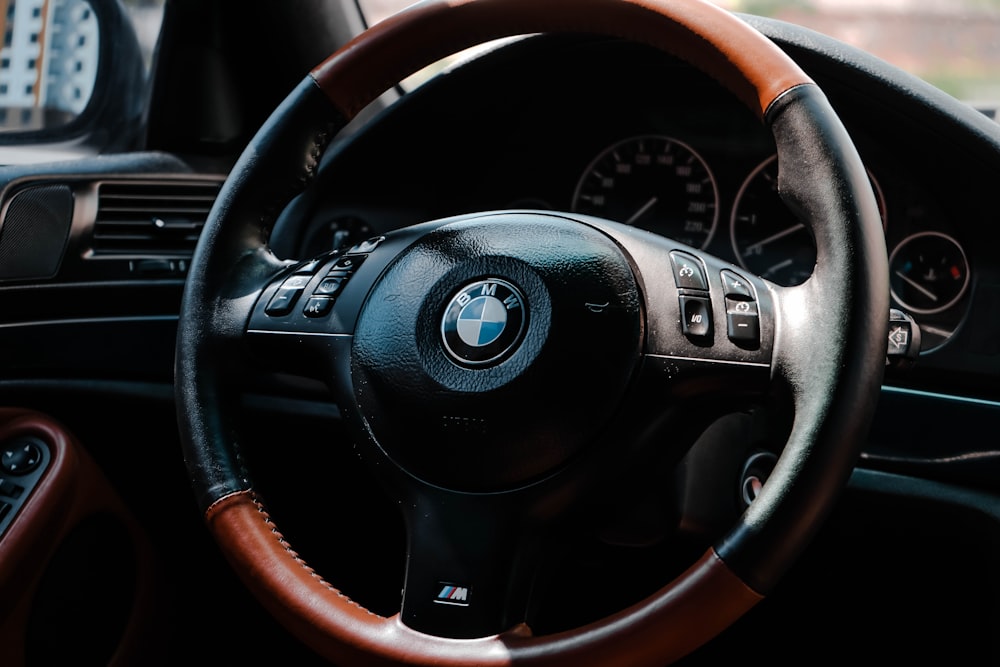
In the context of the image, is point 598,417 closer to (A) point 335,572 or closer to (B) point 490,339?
(B) point 490,339

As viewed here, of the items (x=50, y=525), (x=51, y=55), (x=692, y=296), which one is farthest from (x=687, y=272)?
(x=51, y=55)

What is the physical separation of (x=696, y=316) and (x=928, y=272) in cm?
55

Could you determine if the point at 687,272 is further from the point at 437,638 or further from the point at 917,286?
the point at 917,286

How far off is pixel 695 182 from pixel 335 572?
0.81 metres

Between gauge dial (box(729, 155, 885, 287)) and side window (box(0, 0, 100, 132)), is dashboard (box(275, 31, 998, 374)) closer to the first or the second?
gauge dial (box(729, 155, 885, 287))

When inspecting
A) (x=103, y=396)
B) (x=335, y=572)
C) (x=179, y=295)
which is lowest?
(x=335, y=572)

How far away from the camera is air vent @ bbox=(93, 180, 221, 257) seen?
5.06 ft

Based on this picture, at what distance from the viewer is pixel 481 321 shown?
860 millimetres

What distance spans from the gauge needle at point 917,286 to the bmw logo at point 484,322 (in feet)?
2.06

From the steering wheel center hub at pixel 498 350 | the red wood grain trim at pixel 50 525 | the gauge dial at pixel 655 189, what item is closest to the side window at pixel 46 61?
the red wood grain trim at pixel 50 525

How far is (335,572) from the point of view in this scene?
4.91 ft

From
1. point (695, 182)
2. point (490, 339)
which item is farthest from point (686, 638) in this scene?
point (695, 182)

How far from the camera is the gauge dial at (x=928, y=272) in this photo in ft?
3.88

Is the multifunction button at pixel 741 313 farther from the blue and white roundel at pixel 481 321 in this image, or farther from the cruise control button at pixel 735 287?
the blue and white roundel at pixel 481 321
